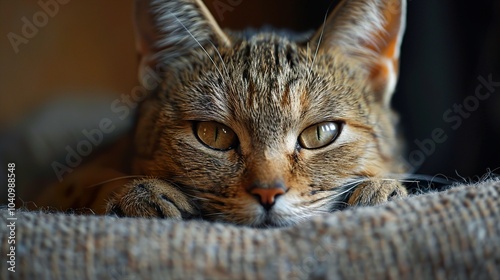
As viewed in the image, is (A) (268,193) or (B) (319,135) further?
(B) (319,135)

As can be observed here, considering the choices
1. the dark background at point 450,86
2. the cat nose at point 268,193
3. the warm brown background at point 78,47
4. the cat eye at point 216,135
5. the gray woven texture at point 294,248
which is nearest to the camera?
the gray woven texture at point 294,248

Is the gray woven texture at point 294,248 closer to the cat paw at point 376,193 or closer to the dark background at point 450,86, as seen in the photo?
the cat paw at point 376,193

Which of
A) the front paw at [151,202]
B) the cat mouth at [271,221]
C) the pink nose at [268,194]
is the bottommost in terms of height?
the cat mouth at [271,221]

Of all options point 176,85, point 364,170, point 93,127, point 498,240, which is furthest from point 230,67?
point 93,127

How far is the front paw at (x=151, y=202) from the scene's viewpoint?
3.36 feet

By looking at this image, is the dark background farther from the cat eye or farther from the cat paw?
the cat eye

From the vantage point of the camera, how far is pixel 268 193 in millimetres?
1020

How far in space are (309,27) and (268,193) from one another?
3.63 ft

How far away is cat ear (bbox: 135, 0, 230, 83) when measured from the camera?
1253mm

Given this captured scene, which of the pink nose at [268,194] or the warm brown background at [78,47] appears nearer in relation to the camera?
the pink nose at [268,194]

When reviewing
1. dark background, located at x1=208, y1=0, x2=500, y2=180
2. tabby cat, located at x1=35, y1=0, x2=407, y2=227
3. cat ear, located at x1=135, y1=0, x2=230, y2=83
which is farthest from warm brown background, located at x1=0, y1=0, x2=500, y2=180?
cat ear, located at x1=135, y1=0, x2=230, y2=83

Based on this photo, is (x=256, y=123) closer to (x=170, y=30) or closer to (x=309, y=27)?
(x=170, y=30)

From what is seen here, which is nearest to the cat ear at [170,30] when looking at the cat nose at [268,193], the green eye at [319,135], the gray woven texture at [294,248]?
the green eye at [319,135]

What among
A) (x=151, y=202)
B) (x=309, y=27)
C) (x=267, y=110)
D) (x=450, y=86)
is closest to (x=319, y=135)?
(x=267, y=110)
